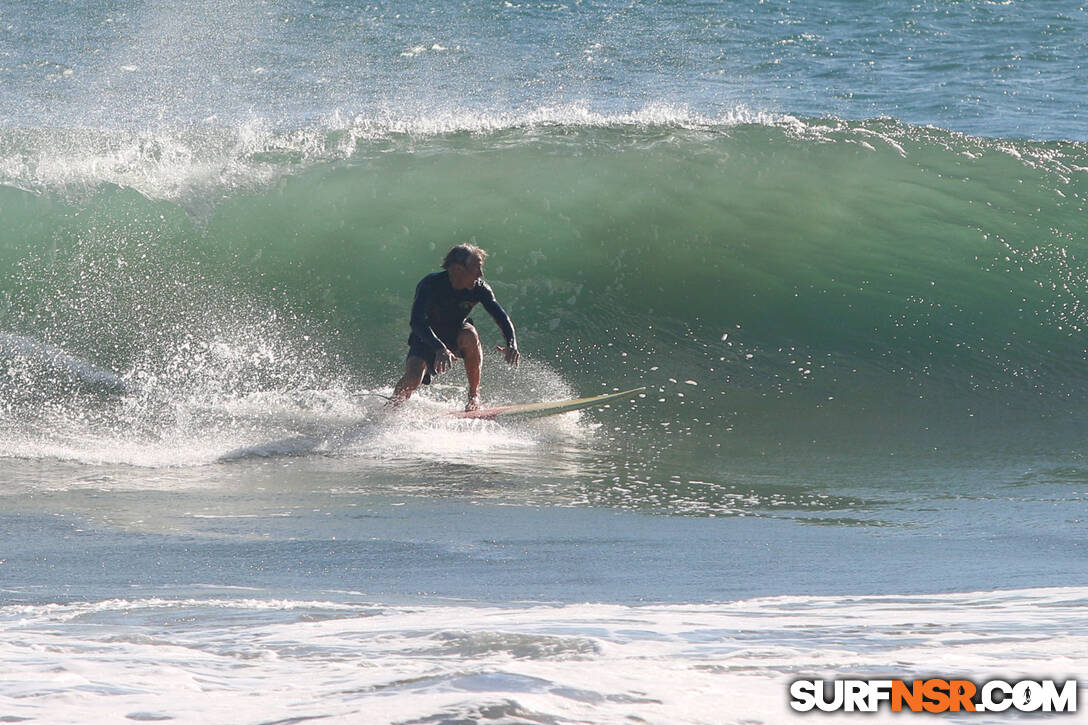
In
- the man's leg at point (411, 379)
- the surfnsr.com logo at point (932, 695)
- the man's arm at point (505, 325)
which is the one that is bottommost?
the surfnsr.com logo at point (932, 695)

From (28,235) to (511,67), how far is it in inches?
425

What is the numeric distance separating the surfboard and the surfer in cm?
11

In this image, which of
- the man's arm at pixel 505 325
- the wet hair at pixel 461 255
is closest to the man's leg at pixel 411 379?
the man's arm at pixel 505 325

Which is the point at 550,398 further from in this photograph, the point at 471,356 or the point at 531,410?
→ the point at 471,356

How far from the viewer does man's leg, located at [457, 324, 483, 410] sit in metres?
7.09

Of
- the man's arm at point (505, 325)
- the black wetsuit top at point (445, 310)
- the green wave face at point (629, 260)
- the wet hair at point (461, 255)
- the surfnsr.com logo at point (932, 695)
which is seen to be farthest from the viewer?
the green wave face at point (629, 260)

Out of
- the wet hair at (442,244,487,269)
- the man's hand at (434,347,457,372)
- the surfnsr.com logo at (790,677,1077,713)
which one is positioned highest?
the wet hair at (442,244,487,269)

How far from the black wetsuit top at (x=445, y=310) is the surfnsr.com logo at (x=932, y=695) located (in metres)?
4.61

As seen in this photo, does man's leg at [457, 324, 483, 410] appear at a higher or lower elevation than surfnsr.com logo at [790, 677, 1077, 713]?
higher

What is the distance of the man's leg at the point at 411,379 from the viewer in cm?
698

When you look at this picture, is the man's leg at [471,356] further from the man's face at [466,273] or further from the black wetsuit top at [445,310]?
the man's face at [466,273]

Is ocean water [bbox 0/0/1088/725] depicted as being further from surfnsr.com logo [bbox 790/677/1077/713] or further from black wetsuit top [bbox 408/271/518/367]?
black wetsuit top [bbox 408/271/518/367]

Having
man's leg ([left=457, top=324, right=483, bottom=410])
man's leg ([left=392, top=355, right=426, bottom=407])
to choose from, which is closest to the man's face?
man's leg ([left=457, top=324, right=483, bottom=410])

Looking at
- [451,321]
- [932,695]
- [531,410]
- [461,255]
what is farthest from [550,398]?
[932,695]
